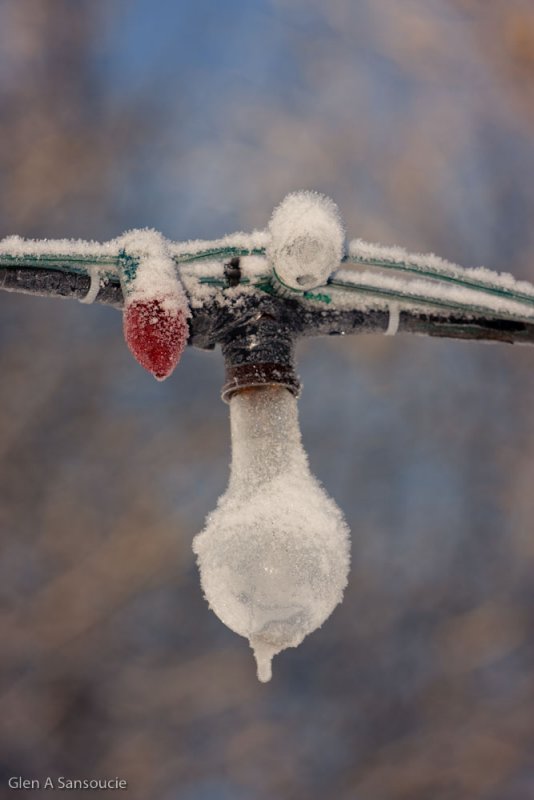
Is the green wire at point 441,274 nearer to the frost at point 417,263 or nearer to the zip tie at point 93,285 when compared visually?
the frost at point 417,263

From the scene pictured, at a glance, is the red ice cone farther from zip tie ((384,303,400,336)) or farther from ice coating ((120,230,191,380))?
zip tie ((384,303,400,336))

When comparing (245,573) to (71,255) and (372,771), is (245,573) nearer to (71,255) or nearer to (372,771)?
(71,255)

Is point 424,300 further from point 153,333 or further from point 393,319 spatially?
point 153,333

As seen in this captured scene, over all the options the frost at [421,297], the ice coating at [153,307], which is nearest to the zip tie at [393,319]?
the frost at [421,297]

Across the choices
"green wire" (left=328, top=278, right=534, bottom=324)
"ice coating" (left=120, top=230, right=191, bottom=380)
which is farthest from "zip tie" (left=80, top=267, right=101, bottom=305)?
"green wire" (left=328, top=278, right=534, bottom=324)

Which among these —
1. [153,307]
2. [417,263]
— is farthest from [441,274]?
[153,307]

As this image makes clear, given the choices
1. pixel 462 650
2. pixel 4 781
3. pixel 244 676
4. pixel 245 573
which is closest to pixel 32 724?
pixel 4 781
